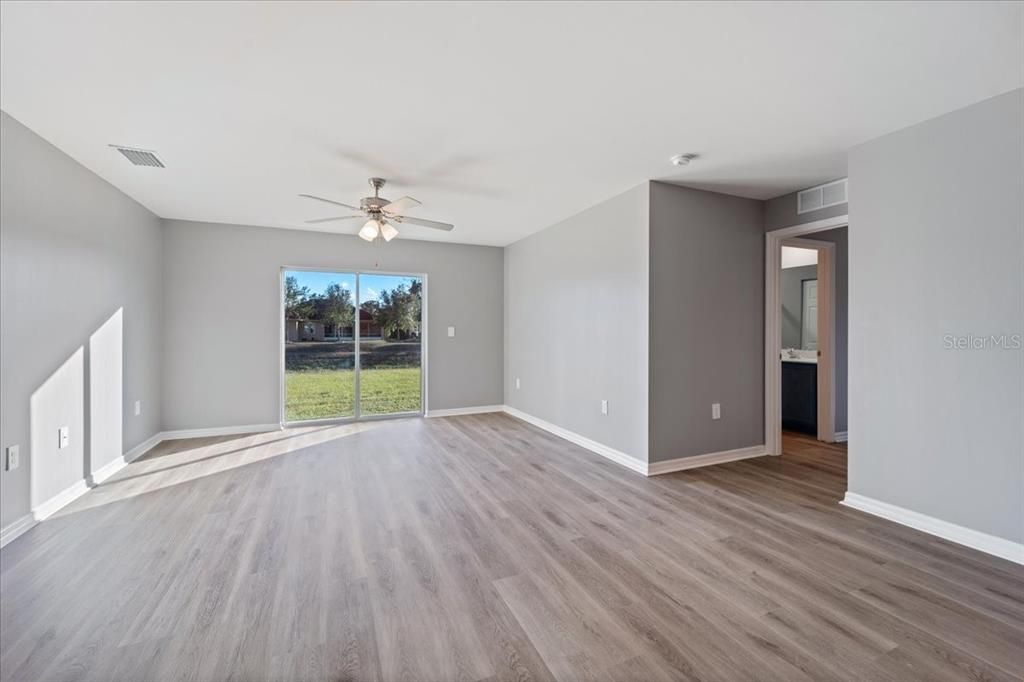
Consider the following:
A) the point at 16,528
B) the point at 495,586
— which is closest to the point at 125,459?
the point at 16,528

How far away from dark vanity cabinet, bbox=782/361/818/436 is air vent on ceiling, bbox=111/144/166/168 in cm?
636

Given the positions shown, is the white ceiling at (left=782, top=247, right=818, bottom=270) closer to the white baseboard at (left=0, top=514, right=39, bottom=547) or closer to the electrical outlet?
the electrical outlet

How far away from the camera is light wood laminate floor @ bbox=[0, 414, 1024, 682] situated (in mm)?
1558

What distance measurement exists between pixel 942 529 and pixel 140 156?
5691 millimetres

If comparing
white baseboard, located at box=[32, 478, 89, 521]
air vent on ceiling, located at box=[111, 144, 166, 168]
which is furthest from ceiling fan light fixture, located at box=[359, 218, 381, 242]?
white baseboard, located at box=[32, 478, 89, 521]

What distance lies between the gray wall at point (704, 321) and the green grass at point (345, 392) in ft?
11.8

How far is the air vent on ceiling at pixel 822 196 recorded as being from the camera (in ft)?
11.5

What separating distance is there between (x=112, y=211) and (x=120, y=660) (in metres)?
3.65

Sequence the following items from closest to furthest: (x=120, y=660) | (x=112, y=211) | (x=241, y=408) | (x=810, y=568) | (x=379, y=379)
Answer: (x=120, y=660) → (x=810, y=568) → (x=112, y=211) → (x=241, y=408) → (x=379, y=379)

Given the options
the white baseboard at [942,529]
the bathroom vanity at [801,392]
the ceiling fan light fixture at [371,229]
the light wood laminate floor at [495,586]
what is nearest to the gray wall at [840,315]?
the bathroom vanity at [801,392]

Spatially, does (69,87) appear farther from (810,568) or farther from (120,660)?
(810,568)

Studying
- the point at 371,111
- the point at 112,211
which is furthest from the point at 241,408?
the point at 371,111

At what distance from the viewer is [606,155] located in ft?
10.1

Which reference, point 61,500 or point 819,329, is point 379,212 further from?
point 819,329
